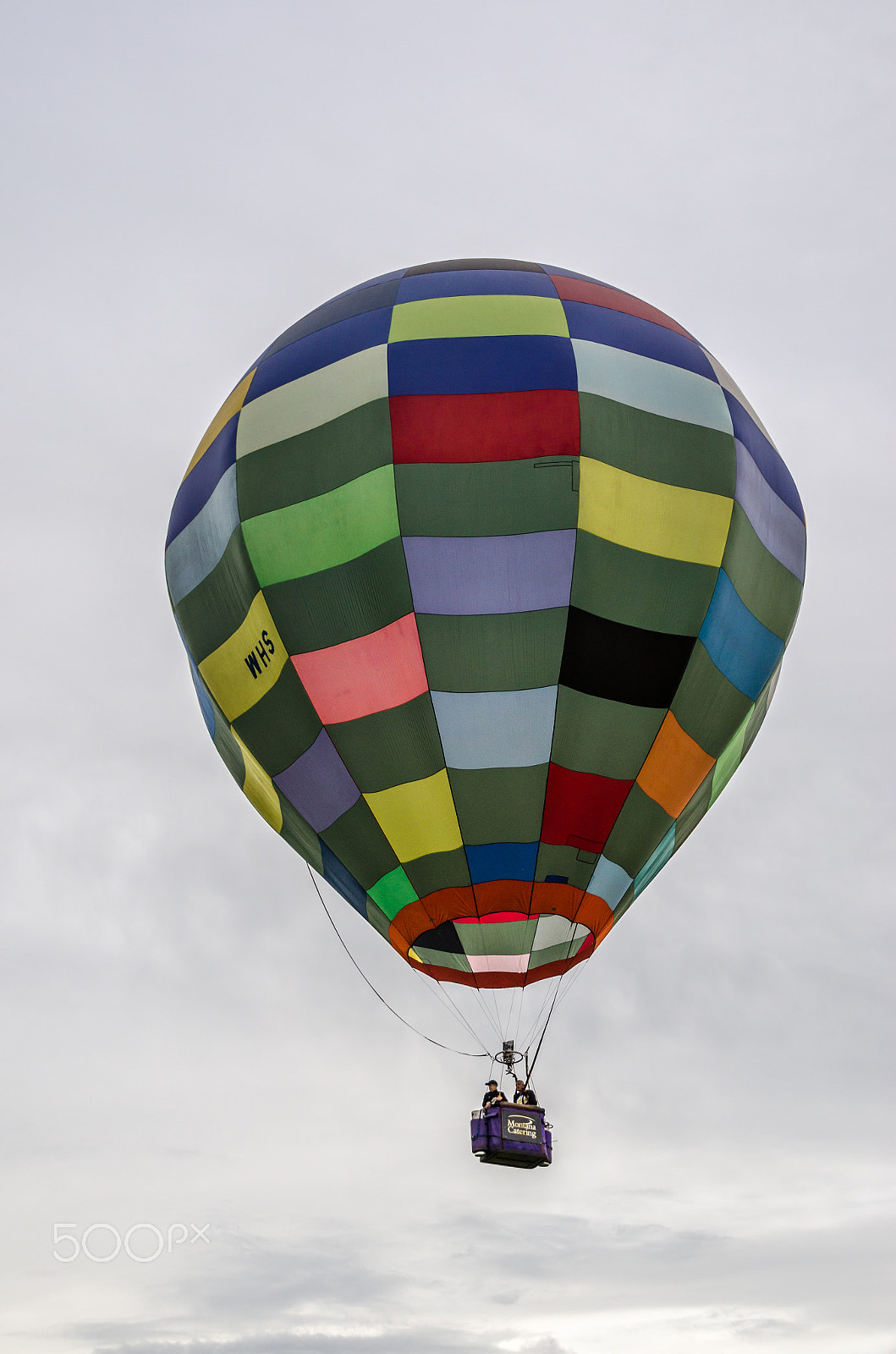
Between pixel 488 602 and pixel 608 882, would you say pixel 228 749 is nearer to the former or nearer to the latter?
pixel 488 602

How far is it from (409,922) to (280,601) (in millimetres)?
3017

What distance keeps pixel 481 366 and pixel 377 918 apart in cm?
500

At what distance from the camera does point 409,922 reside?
11836 mm

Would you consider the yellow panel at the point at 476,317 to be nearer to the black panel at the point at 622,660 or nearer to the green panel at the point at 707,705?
the black panel at the point at 622,660

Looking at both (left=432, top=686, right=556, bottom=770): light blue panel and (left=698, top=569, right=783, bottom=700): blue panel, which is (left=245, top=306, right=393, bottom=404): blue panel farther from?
(left=698, top=569, right=783, bottom=700): blue panel

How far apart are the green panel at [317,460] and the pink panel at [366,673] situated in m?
1.35

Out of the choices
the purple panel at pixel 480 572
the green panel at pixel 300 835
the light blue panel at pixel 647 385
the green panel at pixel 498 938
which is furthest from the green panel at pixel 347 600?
the green panel at pixel 498 938

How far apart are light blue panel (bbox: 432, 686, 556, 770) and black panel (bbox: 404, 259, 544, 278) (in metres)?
4.36

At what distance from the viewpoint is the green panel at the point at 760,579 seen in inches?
471

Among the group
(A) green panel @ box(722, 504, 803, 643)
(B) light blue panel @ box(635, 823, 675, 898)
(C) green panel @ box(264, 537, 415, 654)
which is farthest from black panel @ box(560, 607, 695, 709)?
(B) light blue panel @ box(635, 823, 675, 898)

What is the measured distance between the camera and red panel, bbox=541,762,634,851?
1140 cm

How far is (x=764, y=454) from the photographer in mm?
12836

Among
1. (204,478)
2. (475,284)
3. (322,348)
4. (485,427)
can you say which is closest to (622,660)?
(485,427)

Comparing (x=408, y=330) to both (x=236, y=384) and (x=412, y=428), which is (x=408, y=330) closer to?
(x=412, y=428)
